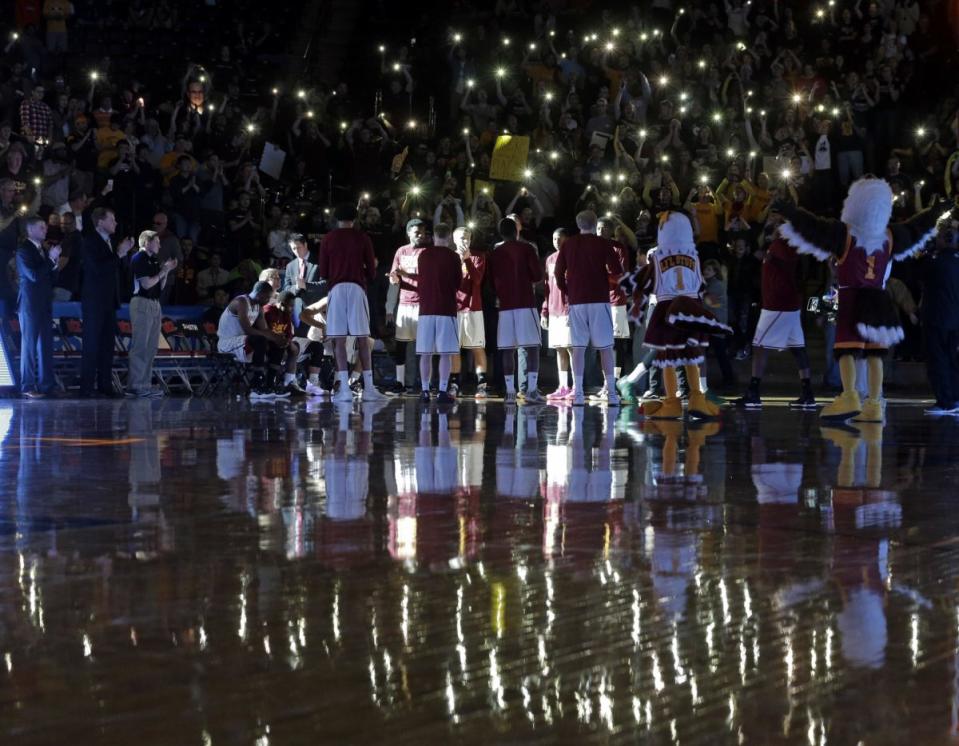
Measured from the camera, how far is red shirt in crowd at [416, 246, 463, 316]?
1549 centimetres

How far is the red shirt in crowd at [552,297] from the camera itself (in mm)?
15938

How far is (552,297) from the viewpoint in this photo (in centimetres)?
1619

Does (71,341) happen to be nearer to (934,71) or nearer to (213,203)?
(213,203)

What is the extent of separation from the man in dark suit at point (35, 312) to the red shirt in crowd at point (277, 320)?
2.48m

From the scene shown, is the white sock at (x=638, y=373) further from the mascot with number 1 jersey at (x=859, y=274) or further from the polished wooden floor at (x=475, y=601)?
the polished wooden floor at (x=475, y=601)

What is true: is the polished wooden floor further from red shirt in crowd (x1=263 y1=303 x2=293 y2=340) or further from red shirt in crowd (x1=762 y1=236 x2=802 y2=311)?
red shirt in crowd (x1=263 y1=303 x2=293 y2=340)

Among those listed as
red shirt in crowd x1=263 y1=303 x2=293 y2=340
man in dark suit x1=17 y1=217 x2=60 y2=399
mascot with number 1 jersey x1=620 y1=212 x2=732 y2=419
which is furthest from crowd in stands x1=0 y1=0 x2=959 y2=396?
mascot with number 1 jersey x1=620 y1=212 x2=732 y2=419

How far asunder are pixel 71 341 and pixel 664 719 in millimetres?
15463

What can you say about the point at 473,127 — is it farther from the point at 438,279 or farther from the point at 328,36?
the point at 438,279

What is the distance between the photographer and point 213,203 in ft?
66.6

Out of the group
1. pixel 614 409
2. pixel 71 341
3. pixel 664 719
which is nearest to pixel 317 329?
pixel 71 341

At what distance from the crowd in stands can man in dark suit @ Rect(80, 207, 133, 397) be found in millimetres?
560

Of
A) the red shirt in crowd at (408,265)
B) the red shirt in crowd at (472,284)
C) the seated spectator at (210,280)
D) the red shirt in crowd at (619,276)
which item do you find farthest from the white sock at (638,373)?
the seated spectator at (210,280)

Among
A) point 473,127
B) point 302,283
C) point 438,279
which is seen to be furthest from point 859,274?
point 473,127
